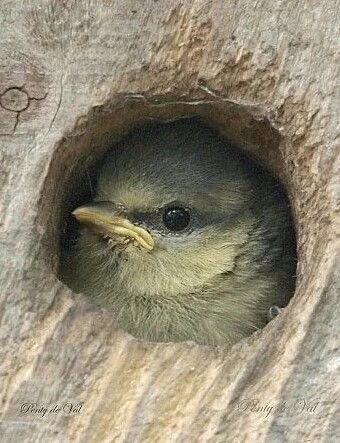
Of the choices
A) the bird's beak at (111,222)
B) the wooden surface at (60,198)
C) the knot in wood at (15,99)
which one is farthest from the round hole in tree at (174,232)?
the knot in wood at (15,99)

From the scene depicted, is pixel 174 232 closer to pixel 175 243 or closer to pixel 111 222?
pixel 175 243

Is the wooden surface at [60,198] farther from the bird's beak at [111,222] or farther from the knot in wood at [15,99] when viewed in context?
the bird's beak at [111,222]

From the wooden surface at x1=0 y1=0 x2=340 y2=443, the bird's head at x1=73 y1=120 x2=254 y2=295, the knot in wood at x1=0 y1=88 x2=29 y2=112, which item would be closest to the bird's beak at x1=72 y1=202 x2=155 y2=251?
the bird's head at x1=73 y1=120 x2=254 y2=295

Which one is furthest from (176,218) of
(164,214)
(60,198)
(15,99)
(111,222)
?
(15,99)

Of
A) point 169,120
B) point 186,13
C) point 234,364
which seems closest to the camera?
point 234,364

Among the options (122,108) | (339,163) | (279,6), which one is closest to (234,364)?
(339,163)

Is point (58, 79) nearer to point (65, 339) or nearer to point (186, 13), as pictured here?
point (186, 13)
